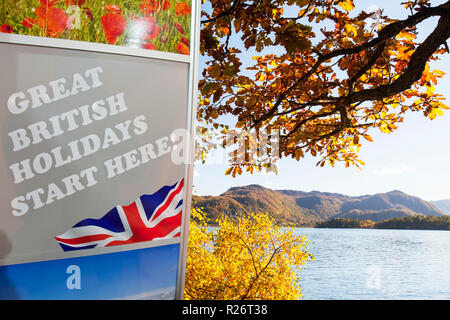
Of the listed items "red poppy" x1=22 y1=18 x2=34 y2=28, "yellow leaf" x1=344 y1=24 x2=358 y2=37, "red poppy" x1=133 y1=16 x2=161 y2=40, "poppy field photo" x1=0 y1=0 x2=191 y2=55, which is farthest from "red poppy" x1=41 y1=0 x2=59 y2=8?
"yellow leaf" x1=344 y1=24 x2=358 y2=37

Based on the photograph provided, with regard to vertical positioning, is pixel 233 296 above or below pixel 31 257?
below

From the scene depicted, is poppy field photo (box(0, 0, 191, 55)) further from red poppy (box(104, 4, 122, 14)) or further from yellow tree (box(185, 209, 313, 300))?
yellow tree (box(185, 209, 313, 300))

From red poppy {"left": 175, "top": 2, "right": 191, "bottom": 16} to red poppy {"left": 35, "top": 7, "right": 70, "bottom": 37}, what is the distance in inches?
21.1

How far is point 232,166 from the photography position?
396 centimetres

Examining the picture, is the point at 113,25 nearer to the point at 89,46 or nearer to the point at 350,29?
the point at 89,46

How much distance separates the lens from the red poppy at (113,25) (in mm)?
1618

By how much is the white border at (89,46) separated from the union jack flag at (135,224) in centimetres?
65

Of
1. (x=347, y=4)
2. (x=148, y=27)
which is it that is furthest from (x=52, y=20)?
(x=347, y=4)

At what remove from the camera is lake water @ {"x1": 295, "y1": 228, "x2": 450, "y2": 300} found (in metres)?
22.3

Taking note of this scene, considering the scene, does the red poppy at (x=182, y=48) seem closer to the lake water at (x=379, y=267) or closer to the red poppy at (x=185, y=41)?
the red poppy at (x=185, y=41)

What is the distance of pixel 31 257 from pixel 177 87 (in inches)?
41.2

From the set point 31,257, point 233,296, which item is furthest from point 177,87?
point 233,296
